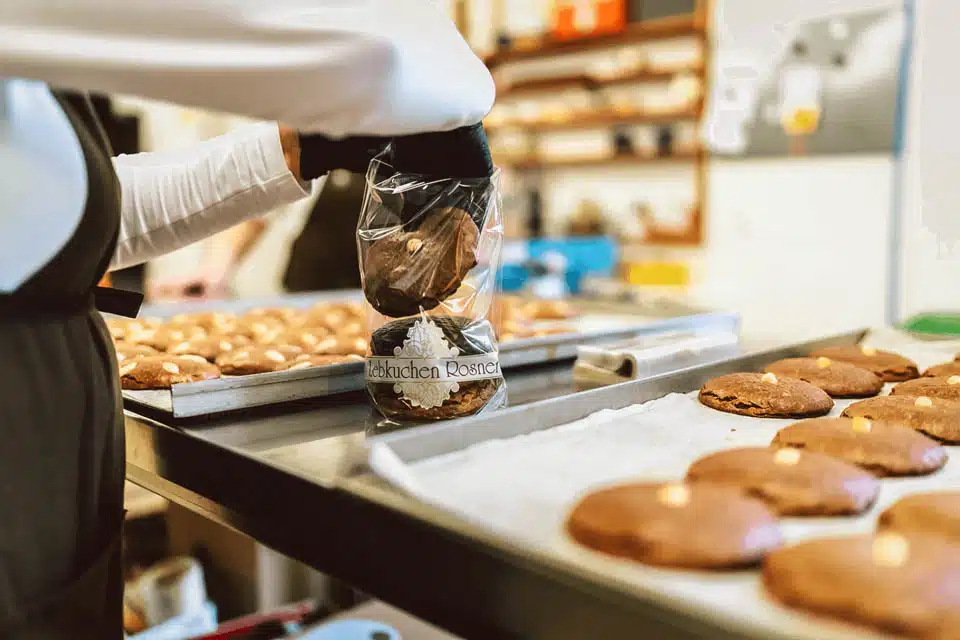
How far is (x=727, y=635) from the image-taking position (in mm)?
563

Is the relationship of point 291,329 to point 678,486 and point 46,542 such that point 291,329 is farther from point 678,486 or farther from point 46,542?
point 678,486

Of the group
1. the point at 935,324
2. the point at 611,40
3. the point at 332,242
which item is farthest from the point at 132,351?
the point at 611,40

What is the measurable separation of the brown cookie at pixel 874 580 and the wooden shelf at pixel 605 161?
3911 mm

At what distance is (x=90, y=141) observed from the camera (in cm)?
85

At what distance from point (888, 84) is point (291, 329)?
9.88 feet

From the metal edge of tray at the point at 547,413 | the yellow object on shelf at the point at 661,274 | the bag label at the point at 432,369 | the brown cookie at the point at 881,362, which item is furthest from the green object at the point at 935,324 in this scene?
the yellow object on shelf at the point at 661,274

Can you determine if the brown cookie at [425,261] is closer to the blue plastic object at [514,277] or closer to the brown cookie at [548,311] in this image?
the brown cookie at [548,311]

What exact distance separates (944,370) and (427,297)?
89cm

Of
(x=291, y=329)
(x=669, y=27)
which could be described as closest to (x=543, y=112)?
(x=669, y=27)

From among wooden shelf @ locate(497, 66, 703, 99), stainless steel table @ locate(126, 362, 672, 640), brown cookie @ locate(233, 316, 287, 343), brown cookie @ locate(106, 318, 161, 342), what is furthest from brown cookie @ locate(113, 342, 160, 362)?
wooden shelf @ locate(497, 66, 703, 99)

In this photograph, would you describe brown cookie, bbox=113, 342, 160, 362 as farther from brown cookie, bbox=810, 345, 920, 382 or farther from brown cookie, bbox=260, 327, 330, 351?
brown cookie, bbox=810, 345, 920, 382

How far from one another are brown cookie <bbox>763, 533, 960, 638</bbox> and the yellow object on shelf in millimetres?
3742

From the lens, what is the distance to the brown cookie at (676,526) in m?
0.66

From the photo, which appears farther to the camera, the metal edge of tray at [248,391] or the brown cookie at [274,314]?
the brown cookie at [274,314]
